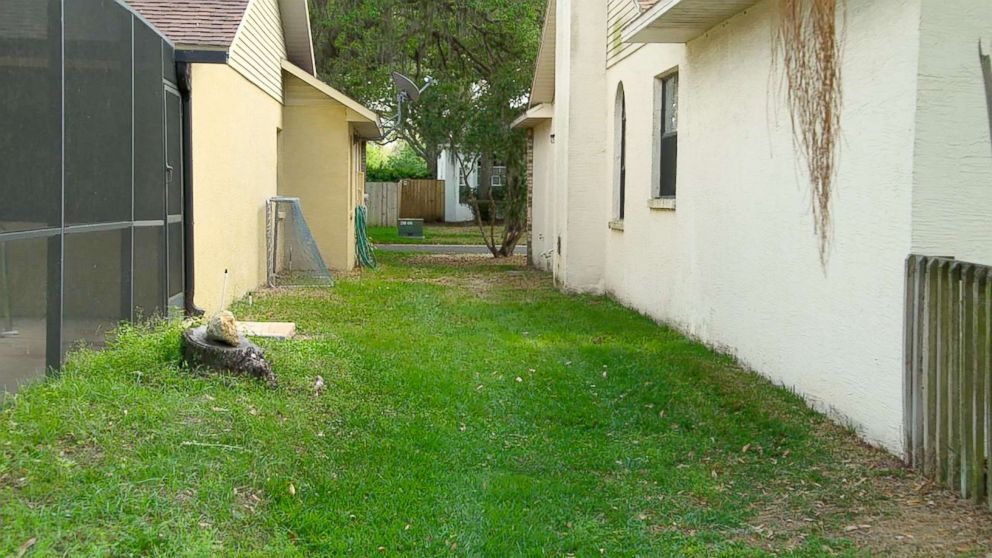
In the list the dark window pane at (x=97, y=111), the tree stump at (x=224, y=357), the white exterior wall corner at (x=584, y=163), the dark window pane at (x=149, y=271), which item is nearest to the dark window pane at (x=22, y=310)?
the dark window pane at (x=97, y=111)

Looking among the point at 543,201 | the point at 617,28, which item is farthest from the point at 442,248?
the point at 617,28

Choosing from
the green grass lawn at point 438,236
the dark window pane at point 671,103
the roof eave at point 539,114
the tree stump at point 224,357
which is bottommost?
the tree stump at point 224,357

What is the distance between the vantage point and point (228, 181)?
13.0 m

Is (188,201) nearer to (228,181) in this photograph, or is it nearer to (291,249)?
(228,181)

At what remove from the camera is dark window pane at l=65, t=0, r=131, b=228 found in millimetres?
7211

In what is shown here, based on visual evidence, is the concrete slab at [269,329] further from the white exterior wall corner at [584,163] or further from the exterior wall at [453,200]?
the exterior wall at [453,200]

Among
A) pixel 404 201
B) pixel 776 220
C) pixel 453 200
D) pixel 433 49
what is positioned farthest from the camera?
pixel 453 200

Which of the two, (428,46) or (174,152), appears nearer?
(174,152)

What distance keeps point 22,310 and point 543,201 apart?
49.0 feet

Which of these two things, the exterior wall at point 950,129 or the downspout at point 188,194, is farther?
the downspout at point 188,194

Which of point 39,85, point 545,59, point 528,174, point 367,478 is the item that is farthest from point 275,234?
point 367,478

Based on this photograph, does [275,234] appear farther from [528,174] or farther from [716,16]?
[716,16]

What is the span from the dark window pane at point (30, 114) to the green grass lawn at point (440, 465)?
109 cm

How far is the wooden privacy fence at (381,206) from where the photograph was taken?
41.8 meters
